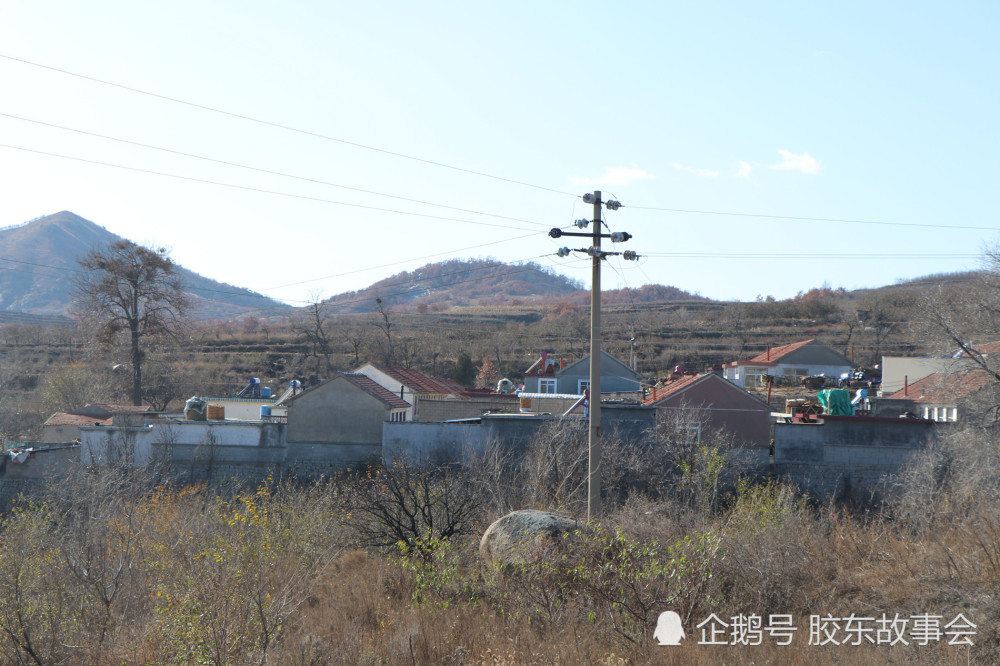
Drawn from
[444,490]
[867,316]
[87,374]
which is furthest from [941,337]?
[867,316]

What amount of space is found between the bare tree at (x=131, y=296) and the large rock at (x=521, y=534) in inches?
1499

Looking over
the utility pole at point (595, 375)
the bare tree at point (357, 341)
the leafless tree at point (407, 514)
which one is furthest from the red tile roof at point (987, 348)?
the bare tree at point (357, 341)

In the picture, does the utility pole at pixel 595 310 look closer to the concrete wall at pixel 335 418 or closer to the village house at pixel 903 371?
the concrete wall at pixel 335 418

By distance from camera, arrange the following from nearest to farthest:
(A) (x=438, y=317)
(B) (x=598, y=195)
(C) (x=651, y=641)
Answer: (C) (x=651, y=641) → (B) (x=598, y=195) → (A) (x=438, y=317)

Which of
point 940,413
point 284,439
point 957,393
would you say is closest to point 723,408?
point 957,393

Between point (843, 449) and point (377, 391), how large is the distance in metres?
18.9

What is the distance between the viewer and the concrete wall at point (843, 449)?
29391 millimetres

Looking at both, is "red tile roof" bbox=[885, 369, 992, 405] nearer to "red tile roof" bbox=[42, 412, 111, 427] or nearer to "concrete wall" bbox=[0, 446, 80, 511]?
"concrete wall" bbox=[0, 446, 80, 511]

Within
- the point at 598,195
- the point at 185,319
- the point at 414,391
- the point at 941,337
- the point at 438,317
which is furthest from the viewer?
the point at 438,317

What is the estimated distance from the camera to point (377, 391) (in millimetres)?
33844

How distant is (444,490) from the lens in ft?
45.3

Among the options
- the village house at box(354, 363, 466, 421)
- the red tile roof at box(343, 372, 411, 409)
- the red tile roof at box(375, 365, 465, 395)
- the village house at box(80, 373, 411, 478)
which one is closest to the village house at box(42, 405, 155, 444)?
the village house at box(80, 373, 411, 478)

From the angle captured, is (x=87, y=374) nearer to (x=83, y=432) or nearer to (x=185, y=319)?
(x=185, y=319)

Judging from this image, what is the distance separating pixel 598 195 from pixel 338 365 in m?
50.4
